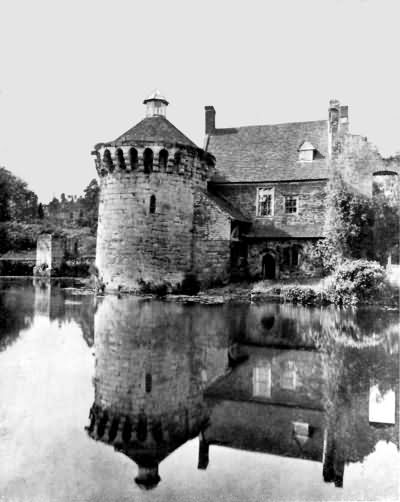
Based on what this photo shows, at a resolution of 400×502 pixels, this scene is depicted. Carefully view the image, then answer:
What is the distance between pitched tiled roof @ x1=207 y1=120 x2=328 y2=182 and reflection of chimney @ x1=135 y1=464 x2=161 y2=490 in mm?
25918

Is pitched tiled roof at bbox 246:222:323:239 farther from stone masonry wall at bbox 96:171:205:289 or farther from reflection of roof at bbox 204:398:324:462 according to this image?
reflection of roof at bbox 204:398:324:462

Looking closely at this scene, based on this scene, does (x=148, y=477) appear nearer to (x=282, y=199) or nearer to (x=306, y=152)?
(x=282, y=199)

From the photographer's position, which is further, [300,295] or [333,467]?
[300,295]

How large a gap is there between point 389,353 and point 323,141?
22.4m

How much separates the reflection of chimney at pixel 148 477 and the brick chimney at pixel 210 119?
31.6 meters

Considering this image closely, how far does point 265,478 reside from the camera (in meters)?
5.16

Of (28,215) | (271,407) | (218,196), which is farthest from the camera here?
(28,215)

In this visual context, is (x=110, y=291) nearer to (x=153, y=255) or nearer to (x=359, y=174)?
(x=153, y=255)

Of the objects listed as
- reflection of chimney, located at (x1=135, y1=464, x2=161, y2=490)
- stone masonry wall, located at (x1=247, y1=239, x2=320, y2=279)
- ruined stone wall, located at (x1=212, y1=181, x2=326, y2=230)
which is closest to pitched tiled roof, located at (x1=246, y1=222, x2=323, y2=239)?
ruined stone wall, located at (x1=212, y1=181, x2=326, y2=230)

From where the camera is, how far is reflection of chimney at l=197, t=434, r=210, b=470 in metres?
5.37

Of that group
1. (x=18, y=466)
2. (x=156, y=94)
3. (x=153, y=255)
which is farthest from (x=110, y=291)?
(x=18, y=466)

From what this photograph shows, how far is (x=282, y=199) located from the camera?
30.0 meters

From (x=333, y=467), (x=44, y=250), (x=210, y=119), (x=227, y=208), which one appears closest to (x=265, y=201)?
(x=227, y=208)

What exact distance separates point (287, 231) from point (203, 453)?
80.1 ft
